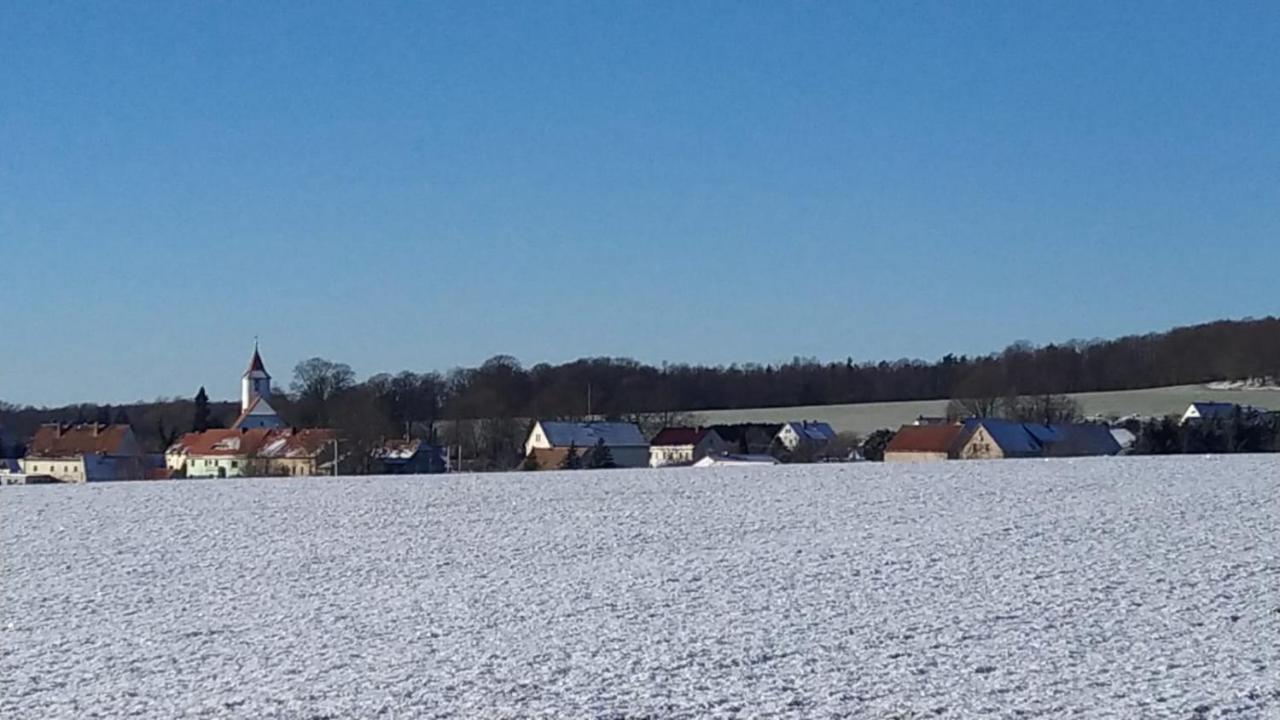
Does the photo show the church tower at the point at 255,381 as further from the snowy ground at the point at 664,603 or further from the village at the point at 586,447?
the snowy ground at the point at 664,603

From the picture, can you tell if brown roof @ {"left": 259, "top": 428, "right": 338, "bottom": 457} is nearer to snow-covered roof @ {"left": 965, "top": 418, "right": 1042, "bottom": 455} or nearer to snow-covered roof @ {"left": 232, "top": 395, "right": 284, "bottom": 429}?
snow-covered roof @ {"left": 232, "top": 395, "right": 284, "bottom": 429}

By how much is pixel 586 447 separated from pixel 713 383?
3316 centimetres

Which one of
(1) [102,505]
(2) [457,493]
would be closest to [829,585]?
(2) [457,493]

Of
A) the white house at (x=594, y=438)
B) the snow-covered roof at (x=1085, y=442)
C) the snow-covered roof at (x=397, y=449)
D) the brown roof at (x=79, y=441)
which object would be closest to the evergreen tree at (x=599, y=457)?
the white house at (x=594, y=438)

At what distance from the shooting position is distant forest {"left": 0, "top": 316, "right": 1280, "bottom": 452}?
2731 inches

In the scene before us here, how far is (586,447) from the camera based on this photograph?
55281 mm

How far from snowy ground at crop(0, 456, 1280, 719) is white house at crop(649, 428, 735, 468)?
33306 millimetres

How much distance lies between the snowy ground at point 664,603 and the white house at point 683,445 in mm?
33306

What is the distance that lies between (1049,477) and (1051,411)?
114ft

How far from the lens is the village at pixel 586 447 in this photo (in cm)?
4741

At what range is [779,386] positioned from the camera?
88.8 metres

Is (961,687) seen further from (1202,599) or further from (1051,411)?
(1051,411)

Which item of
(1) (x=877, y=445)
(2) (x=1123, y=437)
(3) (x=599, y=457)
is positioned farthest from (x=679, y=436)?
(2) (x=1123, y=437)

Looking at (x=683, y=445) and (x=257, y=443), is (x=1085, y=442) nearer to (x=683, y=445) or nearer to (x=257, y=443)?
(x=683, y=445)
